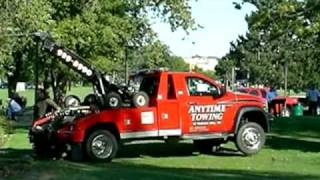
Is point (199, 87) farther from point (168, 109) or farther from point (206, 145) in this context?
point (206, 145)

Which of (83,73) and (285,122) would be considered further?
(285,122)

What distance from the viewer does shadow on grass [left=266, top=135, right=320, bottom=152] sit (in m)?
20.5

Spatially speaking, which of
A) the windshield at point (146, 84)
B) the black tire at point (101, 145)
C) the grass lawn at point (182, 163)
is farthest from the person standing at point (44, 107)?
the black tire at point (101, 145)

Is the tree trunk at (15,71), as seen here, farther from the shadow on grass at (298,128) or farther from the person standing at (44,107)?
the person standing at (44,107)

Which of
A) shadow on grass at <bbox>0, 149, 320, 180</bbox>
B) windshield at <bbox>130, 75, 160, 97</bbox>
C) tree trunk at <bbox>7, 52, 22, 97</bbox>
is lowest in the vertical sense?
shadow on grass at <bbox>0, 149, 320, 180</bbox>

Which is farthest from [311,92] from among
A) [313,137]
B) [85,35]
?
[313,137]

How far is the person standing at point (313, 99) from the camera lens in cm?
4006

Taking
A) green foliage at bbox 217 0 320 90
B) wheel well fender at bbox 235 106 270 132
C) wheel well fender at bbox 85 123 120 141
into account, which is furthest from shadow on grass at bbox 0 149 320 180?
green foliage at bbox 217 0 320 90

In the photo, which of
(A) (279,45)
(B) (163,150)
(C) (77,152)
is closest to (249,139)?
(B) (163,150)

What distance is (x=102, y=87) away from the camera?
61.4 feet

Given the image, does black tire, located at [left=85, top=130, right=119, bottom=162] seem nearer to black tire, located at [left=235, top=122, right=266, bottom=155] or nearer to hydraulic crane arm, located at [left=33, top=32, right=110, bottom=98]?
hydraulic crane arm, located at [left=33, top=32, right=110, bottom=98]

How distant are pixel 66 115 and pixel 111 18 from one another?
17.6m

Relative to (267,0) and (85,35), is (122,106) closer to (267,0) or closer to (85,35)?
(267,0)

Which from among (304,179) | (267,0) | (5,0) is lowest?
(304,179)
